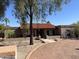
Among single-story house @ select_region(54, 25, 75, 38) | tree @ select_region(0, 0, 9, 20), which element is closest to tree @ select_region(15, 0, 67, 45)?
tree @ select_region(0, 0, 9, 20)

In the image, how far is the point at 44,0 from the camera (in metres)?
26.6

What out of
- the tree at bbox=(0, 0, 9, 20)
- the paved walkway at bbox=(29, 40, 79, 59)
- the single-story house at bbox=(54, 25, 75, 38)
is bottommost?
the paved walkway at bbox=(29, 40, 79, 59)

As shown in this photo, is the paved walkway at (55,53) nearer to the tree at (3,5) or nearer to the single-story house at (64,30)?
the tree at (3,5)

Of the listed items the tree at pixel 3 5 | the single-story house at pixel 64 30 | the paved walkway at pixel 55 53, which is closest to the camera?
the paved walkway at pixel 55 53

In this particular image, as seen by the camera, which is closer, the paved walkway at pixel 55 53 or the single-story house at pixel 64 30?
the paved walkway at pixel 55 53

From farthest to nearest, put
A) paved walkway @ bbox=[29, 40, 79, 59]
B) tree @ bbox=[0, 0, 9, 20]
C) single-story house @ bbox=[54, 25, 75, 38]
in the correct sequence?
single-story house @ bbox=[54, 25, 75, 38] < tree @ bbox=[0, 0, 9, 20] < paved walkway @ bbox=[29, 40, 79, 59]

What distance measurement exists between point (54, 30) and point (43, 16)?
33.0 meters

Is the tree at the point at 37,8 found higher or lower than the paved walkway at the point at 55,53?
higher

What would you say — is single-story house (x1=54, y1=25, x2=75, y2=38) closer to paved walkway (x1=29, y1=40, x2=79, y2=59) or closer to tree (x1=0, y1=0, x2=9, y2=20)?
tree (x1=0, y1=0, x2=9, y2=20)

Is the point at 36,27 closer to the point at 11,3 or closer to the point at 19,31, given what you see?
the point at 19,31

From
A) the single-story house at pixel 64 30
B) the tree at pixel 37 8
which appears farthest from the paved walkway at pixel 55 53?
the single-story house at pixel 64 30

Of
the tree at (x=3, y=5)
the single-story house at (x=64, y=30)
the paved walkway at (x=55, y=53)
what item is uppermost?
the tree at (x=3, y=5)

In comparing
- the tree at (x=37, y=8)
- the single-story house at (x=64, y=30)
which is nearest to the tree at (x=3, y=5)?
the tree at (x=37, y=8)

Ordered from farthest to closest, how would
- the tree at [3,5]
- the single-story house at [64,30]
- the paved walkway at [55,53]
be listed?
the single-story house at [64,30]
the tree at [3,5]
the paved walkway at [55,53]
